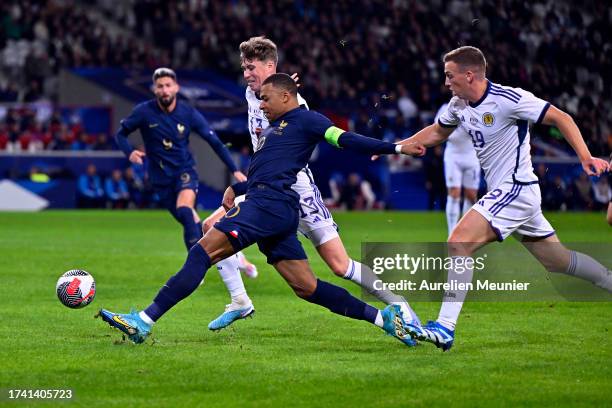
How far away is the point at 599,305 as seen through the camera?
11.7m

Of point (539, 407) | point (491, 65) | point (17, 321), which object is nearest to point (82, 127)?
point (491, 65)

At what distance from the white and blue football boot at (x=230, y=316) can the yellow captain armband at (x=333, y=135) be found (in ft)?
7.38

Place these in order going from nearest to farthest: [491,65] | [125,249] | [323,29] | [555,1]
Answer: [125,249], [491,65], [555,1], [323,29]

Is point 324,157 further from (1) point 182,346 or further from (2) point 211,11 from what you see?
(1) point 182,346

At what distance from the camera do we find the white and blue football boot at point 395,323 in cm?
867

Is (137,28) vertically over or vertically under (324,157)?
over

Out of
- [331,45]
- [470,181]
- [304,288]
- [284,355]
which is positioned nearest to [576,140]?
[304,288]

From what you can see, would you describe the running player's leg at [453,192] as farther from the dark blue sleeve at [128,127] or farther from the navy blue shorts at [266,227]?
the navy blue shorts at [266,227]

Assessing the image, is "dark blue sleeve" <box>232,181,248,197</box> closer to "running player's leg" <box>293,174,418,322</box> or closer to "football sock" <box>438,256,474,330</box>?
"running player's leg" <box>293,174,418,322</box>

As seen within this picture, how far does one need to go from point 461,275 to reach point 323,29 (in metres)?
28.1

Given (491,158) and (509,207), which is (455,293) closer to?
(509,207)

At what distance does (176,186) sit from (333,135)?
567 centimetres

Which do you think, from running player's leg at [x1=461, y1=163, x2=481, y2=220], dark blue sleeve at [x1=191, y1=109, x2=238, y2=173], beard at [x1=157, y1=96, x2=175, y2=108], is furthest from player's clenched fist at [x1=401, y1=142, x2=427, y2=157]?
running player's leg at [x1=461, y1=163, x2=481, y2=220]

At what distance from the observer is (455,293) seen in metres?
8.77
